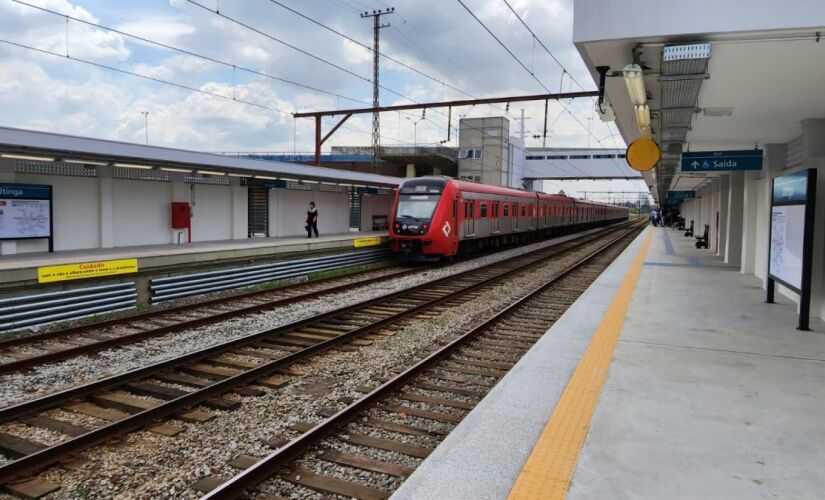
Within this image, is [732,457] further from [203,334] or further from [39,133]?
[39,133]

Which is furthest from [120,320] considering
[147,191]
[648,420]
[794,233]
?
[794,233]

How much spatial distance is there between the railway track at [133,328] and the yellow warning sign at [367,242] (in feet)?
16.7

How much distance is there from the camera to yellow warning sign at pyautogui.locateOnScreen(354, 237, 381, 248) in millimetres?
17750

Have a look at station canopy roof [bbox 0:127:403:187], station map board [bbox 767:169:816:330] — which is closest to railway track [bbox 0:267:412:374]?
station canopy roof [bbox 0:127:403:187]

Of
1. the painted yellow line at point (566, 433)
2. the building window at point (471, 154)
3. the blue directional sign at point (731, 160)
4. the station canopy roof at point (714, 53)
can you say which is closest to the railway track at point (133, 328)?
the painted yellow line at point (566, 433)

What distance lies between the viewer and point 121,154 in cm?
1199

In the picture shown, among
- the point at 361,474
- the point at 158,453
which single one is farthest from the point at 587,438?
the point at 158,453

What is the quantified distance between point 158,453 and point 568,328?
17.2 ft

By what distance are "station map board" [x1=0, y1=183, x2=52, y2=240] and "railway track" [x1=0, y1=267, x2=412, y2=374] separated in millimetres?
4785

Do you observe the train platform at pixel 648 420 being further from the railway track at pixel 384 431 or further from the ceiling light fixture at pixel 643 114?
the ceiling light fixture at pixel 643 114

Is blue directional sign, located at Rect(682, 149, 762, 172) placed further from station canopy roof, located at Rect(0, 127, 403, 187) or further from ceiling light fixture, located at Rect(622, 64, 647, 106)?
station canopy roof, located at Rect(0, 127, 403, 187)

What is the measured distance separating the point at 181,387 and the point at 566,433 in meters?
3.97

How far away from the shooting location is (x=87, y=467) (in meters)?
4.17

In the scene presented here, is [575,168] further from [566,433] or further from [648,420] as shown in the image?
[566,433]
